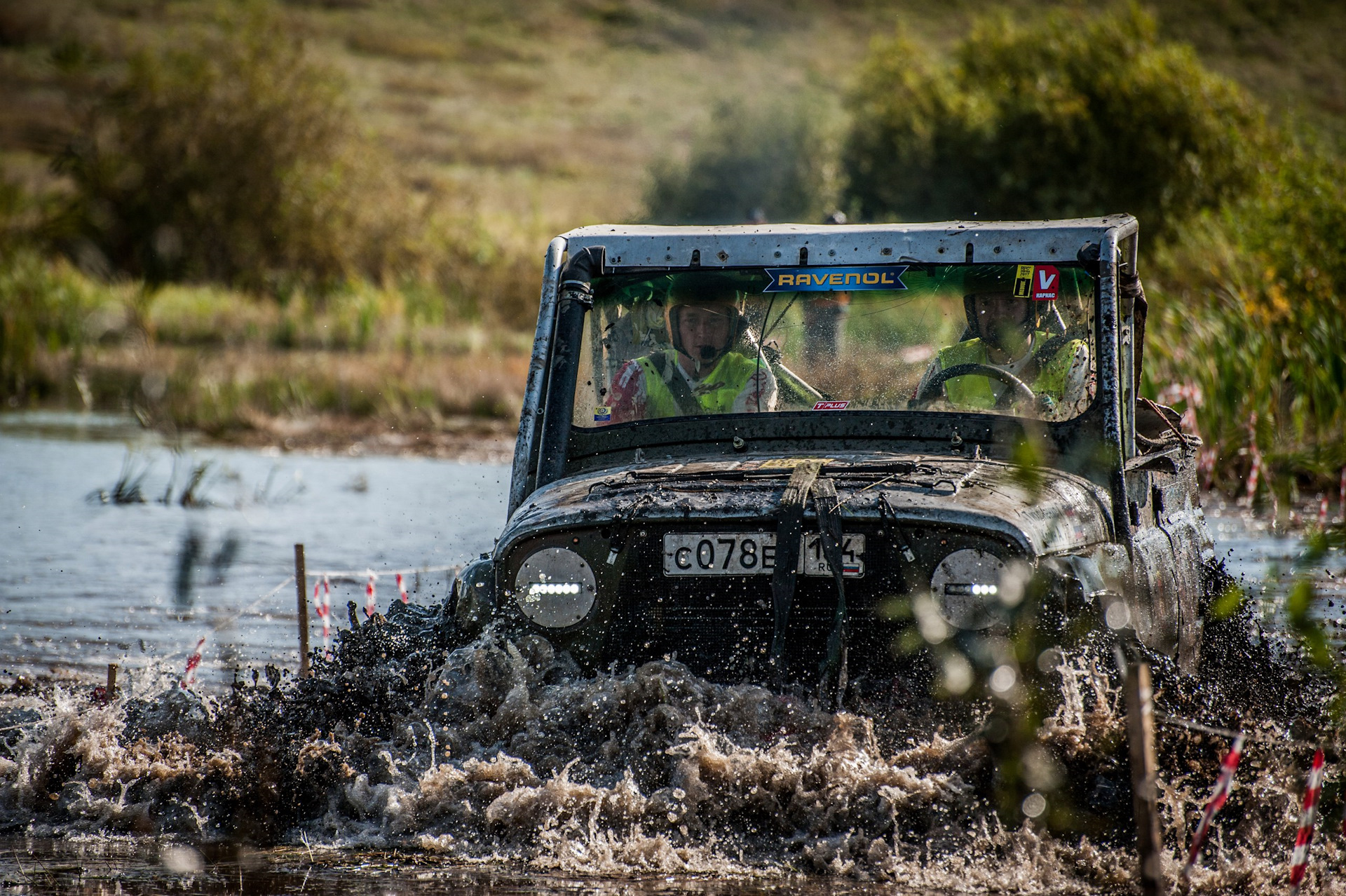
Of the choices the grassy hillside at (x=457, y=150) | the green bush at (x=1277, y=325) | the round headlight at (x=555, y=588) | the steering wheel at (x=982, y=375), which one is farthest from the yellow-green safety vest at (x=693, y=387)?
the green bush at (x=1277, y=325)

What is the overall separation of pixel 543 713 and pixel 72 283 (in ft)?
84.8

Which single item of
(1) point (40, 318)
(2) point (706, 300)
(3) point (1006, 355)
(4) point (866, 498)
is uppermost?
(1) point (40, 318)

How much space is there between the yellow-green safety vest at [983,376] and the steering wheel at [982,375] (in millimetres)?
13

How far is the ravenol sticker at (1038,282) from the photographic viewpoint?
18.7ft

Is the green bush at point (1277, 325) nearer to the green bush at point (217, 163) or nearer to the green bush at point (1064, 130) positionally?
the green bush at point (1064, 130)

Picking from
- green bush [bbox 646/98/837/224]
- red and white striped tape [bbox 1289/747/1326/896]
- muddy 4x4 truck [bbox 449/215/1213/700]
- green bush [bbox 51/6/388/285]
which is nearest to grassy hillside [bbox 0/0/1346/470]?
green bush [bbox 646/98/837/224]

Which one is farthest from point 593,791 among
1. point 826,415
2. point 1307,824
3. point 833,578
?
point 1307,824

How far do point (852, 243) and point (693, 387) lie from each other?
31.9 inches

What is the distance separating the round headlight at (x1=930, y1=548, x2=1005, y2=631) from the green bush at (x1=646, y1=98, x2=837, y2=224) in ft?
101

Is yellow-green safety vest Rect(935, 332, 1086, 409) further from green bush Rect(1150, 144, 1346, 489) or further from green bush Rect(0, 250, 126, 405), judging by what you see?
green bush Rect(0, 250, 126, 405)

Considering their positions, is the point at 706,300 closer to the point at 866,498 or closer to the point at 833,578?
the point at 866,498

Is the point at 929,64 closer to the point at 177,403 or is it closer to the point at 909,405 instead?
the point at 177,403

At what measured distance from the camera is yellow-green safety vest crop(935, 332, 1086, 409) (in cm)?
566

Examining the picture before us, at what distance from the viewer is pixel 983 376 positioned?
575 cm
